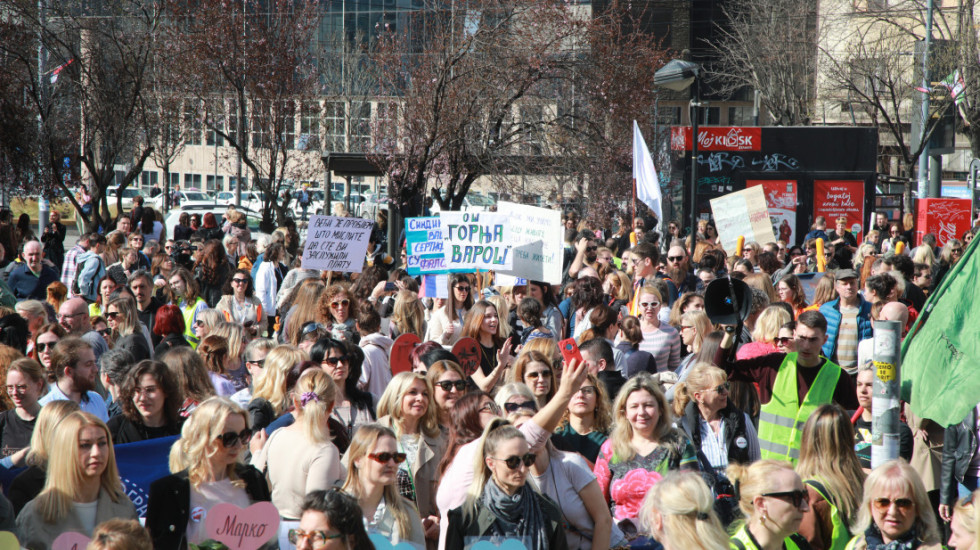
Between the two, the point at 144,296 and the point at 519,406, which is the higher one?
the point at 144,296

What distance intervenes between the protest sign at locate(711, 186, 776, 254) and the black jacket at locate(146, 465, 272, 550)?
11162 mm

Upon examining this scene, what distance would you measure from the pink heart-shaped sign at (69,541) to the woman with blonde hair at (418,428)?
1.90 m

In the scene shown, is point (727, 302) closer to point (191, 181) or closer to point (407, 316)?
point (407, 316)

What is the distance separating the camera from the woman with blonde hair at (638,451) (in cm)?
523

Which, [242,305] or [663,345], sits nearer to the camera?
[663,345]

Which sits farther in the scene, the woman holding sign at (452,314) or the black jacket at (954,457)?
the woman holding sign at (452,314)

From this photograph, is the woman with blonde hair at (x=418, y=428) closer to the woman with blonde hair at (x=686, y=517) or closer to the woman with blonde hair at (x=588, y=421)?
the woman with blonde hair at (x=588, y=421)

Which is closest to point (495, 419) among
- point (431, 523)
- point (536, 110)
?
point (431, 523)

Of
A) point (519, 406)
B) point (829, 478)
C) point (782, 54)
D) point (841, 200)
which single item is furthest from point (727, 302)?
point (782, 54)

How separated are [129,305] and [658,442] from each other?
15.5ft

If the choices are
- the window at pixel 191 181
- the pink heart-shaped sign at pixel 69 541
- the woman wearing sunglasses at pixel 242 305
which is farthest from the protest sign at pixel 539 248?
the window at pixel 191 181

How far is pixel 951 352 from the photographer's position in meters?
3.75

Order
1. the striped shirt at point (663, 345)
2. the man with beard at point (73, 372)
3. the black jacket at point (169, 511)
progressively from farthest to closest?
the striped shirt at point (663, 345) < the man with beard at point (73, 372) < the black jacket at point (169, 511)

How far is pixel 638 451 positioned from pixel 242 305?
19.8 feet
